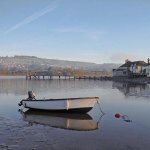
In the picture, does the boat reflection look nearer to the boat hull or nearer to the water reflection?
the boat hull

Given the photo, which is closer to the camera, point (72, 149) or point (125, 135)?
point (72, 149)

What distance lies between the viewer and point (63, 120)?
23781 millimetres

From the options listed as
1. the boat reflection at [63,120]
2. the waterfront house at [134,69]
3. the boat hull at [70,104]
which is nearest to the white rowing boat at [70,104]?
the boat hull at [70,104]

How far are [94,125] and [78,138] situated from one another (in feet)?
14.3

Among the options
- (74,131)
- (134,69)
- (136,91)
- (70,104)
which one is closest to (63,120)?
(70,104)

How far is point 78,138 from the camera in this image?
17.1 metres

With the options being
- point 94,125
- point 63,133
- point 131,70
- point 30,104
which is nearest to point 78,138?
point 63,133

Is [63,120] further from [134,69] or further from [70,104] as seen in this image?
[134,69]

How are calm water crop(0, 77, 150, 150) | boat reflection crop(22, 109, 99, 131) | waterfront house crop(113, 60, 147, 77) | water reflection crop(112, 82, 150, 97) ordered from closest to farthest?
calm water crop(0, 77, 150, 150), boat reflection crop(22, 109, 99, 131), water reflection crop(112, 82, 150, 97), waterfront house crop(113, 60, 147, 77)

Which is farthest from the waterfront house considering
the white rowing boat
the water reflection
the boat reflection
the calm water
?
the calm water

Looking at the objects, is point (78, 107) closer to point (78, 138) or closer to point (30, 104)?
point (30, 104)

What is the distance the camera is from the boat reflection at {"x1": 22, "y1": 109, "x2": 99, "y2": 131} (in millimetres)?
21156

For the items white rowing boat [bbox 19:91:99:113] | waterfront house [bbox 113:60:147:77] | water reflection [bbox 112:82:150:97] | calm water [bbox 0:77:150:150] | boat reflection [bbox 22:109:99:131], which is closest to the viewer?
calm water [bbox 0:77:150:150]

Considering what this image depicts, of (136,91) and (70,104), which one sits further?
(136,91)
